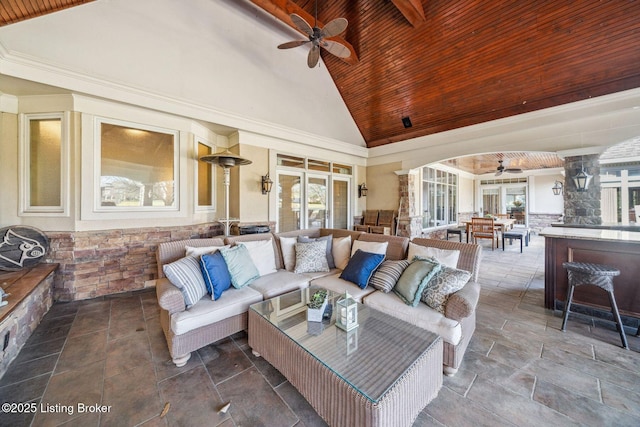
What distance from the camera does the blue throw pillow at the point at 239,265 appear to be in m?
2.63

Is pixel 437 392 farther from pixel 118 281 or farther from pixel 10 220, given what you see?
pixel 10 220

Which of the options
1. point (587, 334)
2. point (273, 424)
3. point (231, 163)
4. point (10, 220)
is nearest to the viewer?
point (273, 424)

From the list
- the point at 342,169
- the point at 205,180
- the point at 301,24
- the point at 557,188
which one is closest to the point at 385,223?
the point at 342,169

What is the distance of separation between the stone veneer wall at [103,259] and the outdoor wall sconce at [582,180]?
7362 mm

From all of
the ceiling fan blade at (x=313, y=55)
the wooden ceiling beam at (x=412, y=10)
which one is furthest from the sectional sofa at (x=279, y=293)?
the wooden ceiling beam at (x=412, y=10)

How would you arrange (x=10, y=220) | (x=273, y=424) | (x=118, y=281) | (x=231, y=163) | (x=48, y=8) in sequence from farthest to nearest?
(x=231, y=163), (x=118, y=281), (x=10, y=220), (x=48, y=8), (x=273, y=424)

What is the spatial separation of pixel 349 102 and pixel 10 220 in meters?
6.83

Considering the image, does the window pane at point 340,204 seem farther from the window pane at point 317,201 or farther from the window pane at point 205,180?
the window pane at point 205,180

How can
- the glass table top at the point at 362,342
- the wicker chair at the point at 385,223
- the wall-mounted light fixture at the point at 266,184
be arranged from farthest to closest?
the wicker chair at the point at 385,223, the wall-mounted light fixture at the point at 266,184, the glass table top at the point at 362,342

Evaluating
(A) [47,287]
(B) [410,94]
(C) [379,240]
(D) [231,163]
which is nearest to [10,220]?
(A) [47,287]

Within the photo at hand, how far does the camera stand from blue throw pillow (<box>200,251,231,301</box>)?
7.79ft

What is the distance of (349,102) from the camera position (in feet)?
20.4

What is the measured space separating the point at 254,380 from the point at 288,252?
5.55ft

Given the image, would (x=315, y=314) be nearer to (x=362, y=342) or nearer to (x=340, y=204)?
(x=362, y=342)
